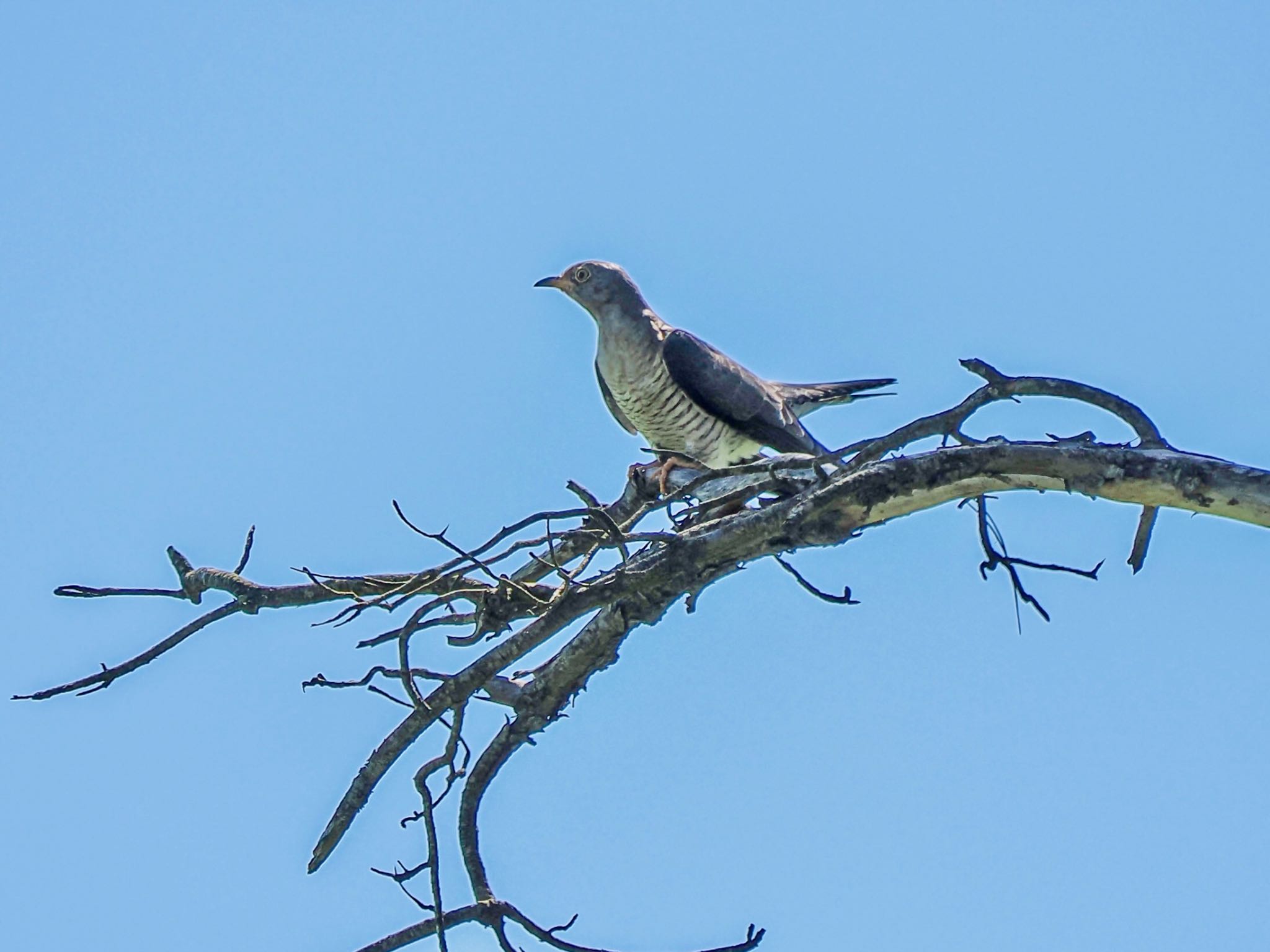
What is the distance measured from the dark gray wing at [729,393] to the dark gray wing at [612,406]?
0.49 m

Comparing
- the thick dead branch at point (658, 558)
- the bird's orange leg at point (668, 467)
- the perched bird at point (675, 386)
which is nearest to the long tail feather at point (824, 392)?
the perched bird at point (675, 386)

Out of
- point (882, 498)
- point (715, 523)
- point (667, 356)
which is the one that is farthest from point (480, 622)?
point (667, 356)

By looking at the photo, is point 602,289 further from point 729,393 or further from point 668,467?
point 668,467

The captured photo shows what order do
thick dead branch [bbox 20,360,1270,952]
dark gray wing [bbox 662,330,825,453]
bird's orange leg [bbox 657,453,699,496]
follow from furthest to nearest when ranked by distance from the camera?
dark gray wing [bbox 662,330,825,453], bird's orange leg [bbox 657,453,699,496], thick dead branch [bbox 20,360,1270,952]

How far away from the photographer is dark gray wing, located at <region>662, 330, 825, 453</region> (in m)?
7.89

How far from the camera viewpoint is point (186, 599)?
175 inches

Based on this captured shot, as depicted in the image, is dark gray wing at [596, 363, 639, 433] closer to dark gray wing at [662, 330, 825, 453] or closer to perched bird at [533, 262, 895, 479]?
perched bird at [533, 262, 895, 479]

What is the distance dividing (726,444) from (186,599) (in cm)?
405

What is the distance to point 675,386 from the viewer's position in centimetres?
793

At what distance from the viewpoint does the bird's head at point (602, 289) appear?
8.19m

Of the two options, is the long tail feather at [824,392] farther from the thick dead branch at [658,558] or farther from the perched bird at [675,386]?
the thick dead branch at [658,558]

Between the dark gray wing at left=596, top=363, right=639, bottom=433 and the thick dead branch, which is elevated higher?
the dark gray wing at left=596, top=363, right=639, bottom=433

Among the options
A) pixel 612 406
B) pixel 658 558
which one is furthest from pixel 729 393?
pixel 658 558

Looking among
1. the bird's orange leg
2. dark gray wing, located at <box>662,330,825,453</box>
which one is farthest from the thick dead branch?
dark gray wing, located at <box>662,330,825,453</box>
